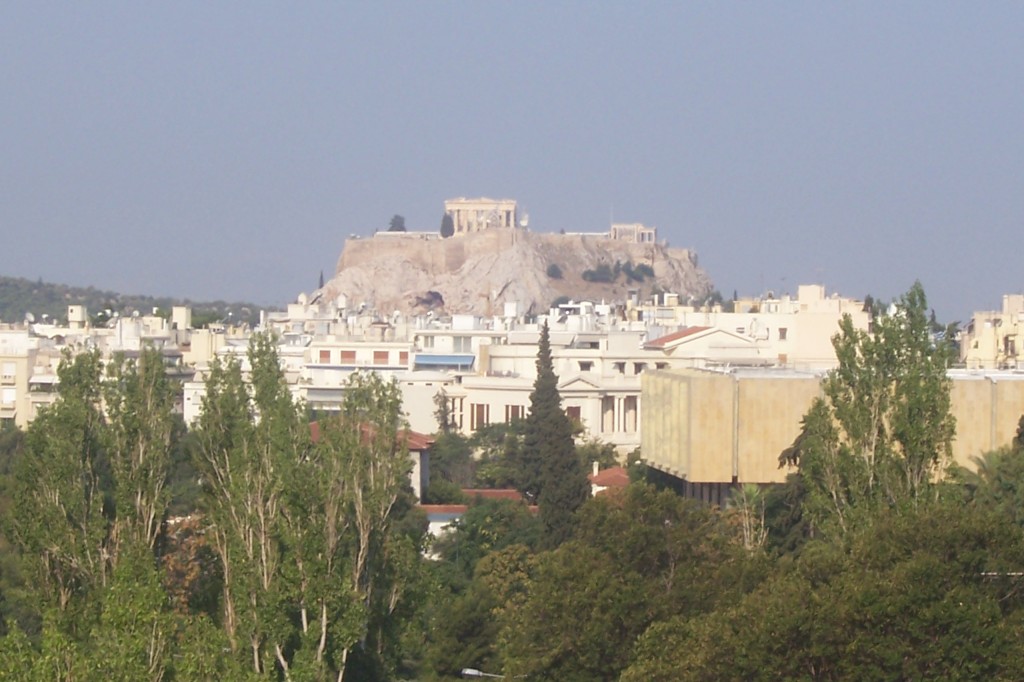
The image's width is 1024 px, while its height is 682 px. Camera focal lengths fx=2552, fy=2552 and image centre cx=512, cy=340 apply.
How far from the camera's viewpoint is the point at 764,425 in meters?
50.7

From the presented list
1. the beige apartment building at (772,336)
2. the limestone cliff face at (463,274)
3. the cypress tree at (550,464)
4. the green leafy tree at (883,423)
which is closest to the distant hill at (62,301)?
the limestone cliff face at (463,274)

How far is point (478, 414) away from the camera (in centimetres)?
7819

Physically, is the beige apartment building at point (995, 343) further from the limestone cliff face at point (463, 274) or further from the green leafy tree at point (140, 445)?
the limestone cliff face at point (463, 274)

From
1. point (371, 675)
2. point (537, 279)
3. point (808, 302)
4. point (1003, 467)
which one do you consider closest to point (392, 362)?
point (808, 302)

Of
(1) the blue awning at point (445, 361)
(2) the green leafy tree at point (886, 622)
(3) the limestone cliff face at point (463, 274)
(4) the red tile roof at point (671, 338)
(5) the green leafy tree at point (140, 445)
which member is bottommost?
(2) the green leafy tree at point (886, 622)

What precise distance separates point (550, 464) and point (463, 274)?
5155 inches

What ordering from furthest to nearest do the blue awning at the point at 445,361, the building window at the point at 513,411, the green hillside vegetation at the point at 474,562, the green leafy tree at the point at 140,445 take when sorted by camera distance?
the blue awning at the point at 445,361 < the building window at the point at 513,411 < the green leafy tree at the point at 140,445 < the green hillside vegetation at the point at 474,562

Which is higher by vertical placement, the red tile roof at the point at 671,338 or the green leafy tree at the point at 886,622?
the red tile roof at the point at 671,338

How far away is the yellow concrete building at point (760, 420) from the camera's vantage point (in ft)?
162

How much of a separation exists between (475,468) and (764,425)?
59.6 ft

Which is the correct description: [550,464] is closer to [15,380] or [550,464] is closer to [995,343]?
[995,343]

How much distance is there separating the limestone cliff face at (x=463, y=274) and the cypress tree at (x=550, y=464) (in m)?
110

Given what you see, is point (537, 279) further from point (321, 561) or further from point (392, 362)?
point (321, 561)

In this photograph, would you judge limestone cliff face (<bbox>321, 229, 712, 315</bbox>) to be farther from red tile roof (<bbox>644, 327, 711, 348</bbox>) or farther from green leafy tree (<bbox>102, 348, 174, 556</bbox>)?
green leafy tree (<bbox>102, 348, 174, 556</bbox>)
